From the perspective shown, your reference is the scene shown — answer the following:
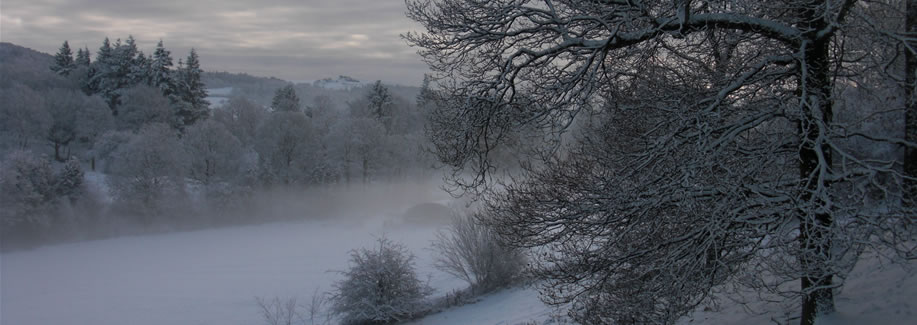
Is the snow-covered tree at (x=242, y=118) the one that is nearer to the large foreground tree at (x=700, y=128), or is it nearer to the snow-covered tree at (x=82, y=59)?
the snow-covered tree at (x=82, y=59)

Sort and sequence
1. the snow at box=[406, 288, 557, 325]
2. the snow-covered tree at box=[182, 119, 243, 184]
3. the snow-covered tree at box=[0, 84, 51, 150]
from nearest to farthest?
1. the snow at box=[406, 288, 557, 325]
2. the snow-covered tree at box=[0, 84, 51, 150]
3. the snow-covered tree at box=[182, 119, 243, 184]

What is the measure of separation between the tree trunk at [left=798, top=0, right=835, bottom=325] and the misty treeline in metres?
30.3

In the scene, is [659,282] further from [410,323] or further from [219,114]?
[219,114]

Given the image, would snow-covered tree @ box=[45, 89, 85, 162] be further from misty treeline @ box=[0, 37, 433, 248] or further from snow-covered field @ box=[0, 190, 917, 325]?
Result: snow-covered field @ box=[0, 190, 917, 325]

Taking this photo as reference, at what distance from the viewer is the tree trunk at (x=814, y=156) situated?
417 centimetres

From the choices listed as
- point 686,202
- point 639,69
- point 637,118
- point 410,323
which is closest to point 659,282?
point 686,202

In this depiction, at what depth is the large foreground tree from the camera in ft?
14.4

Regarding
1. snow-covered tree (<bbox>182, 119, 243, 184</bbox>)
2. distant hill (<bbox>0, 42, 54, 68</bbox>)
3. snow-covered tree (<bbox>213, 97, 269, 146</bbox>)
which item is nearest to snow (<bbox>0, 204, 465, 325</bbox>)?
snow-covered tree (<bbox>182, 119, 243, 184</bbox>)

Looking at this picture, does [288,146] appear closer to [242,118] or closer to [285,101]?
[242,118]

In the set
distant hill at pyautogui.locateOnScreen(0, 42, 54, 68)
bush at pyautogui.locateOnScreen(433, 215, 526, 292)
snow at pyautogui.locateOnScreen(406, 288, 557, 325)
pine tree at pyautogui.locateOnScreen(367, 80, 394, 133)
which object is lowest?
snow at pyautogui.locateOnScreen(406, 288, 557, 325)

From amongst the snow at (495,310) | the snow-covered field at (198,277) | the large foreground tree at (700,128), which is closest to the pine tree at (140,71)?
the snow-covered field at (198,277)

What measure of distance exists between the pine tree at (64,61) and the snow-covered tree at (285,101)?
1856cm

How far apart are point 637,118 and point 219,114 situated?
57221 millimetres

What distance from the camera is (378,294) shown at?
19.1 metres
